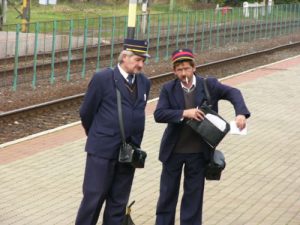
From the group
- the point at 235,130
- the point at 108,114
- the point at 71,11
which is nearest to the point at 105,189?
the point at 108,114

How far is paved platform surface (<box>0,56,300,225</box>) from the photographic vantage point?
8.91m

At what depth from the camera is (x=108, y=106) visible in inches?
283

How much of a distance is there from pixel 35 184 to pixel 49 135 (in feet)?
10.9

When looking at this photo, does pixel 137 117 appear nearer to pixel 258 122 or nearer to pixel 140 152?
pixel 140 152

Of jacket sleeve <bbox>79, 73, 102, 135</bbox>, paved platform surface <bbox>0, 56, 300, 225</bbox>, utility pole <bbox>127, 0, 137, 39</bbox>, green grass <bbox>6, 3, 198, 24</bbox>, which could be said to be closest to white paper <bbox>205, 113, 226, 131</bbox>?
jacket sleeve <bbox>79, 73, 102, 135</bbox>

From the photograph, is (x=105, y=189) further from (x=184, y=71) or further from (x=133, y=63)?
(x=184, y=71)

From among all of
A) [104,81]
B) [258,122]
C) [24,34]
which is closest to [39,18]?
[24,34]

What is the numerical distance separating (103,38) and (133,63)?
1731 cm

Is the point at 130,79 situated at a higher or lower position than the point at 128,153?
higher

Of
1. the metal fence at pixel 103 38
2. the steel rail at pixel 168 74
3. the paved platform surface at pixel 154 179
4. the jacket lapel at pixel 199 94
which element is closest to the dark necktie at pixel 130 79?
the jacket lapel at pixel 199 94

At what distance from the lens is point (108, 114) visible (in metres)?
7.16

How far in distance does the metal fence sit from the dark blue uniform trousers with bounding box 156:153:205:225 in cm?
1089

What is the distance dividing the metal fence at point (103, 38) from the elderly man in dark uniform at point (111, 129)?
441 inches

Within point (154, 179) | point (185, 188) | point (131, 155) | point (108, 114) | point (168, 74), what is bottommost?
point (154, 179)
